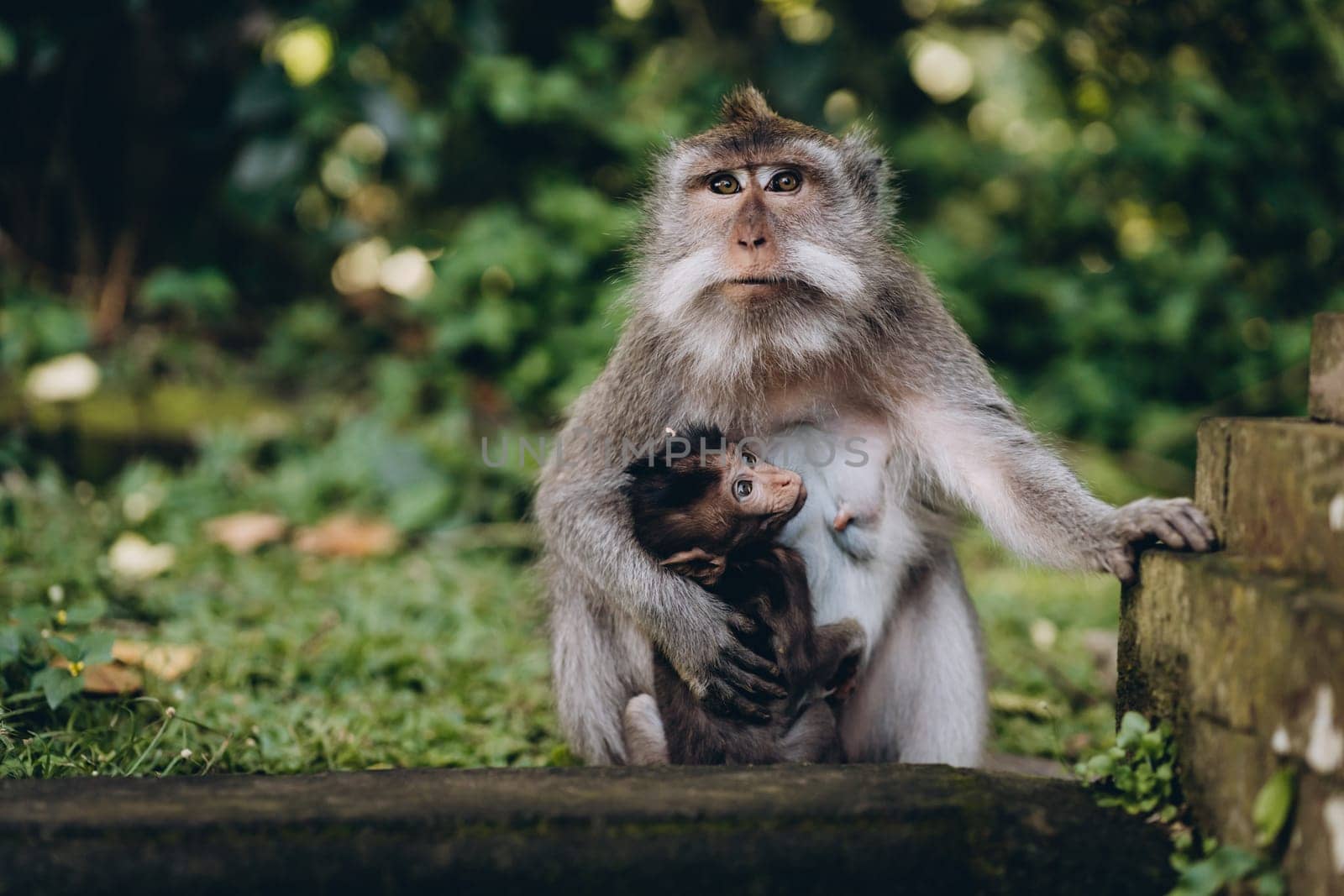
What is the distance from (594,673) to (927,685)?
2.84ft

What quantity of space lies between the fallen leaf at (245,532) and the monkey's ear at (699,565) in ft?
9.56

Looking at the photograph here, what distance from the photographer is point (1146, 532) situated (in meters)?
2.33

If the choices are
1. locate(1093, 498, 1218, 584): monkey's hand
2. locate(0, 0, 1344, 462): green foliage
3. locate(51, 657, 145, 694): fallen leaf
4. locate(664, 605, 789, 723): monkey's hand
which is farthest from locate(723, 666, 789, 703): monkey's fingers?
locate(0, 0, 1344, 462): green foliage

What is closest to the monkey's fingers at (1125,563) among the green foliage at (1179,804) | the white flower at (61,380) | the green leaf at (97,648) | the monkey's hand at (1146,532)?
the monkey's hand at (1146,532)

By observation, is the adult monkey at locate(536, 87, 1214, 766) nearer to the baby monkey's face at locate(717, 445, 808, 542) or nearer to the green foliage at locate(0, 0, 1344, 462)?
the baby monkey's face at locate(717, 445, 808, 542)

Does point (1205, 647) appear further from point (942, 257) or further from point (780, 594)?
point (942, 257)

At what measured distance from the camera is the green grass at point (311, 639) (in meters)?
2.96

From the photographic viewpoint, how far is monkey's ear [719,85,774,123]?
322 centimetres

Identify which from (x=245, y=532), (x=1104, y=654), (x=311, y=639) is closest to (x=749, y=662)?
(x=311, y=639)

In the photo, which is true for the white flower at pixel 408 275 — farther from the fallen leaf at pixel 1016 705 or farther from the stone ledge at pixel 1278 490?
the stone ledge at pixel 1278 490

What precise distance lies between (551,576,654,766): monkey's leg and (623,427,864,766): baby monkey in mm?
68

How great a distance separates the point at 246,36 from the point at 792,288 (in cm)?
482

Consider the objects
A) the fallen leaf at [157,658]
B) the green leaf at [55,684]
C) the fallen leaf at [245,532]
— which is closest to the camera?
the green leaf at [55,684]

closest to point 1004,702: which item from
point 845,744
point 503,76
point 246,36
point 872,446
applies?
point 845,744
